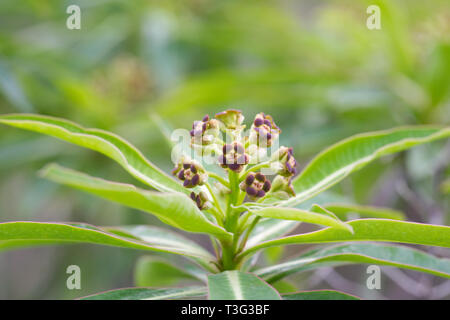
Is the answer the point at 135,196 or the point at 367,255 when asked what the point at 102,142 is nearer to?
the point at 135,196

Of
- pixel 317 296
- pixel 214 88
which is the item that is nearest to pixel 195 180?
pixel 317 296

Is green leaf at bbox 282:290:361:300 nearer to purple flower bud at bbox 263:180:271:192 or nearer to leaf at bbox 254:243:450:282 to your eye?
leaf at bbox 254:243:450:282

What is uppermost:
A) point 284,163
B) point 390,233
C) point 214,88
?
point 214,88

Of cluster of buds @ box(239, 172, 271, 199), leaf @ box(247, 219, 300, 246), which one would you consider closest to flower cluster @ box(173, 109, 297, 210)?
cluster of buds @ box(239, 172, 271, 199)

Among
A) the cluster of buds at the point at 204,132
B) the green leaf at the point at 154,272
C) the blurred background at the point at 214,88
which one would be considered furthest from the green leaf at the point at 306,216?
the blurred background at the point at 214,88

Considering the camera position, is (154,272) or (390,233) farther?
(154,272)

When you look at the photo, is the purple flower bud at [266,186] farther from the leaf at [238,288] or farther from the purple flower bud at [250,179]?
the leaf at [238,288]
